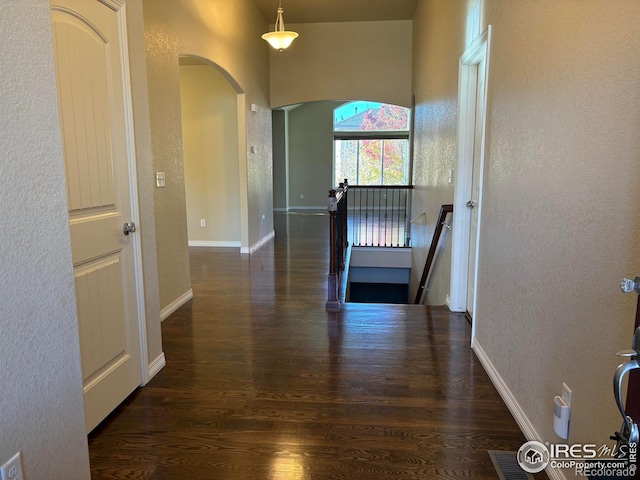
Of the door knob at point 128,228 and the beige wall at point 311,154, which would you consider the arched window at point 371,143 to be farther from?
the door knob at point 128,228

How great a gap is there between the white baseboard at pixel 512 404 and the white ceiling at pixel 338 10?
5616 millimetres

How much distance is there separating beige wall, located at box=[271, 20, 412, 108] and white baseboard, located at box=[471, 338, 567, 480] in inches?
227

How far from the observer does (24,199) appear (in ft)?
4.00

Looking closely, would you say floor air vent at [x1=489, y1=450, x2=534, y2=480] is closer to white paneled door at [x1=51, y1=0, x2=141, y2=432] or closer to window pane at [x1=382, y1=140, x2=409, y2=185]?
white paneled door at [x1=51, y1=0, x2=141, y2=432]

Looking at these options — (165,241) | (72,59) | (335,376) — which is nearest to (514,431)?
(335,376)

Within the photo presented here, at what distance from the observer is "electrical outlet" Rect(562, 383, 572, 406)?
5.19ft

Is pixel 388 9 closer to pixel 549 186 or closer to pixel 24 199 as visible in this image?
pixel 549 186

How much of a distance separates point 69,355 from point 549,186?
193 cm

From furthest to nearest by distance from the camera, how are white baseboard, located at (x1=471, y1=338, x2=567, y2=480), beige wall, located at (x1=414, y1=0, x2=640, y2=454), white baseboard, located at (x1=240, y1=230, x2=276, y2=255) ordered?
white baseboard, located at (x1=240, y1=230, x2=276, y2=255) → white baseboard, located at (x1=471, y1=338, x2=567, y2=480) → beige wall, located at (x1=414, y1=0, x2=640, y2=454)

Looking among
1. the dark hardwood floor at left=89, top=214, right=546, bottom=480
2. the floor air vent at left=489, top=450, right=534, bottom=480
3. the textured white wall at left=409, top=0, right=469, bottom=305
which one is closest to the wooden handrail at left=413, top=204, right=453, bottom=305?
the textured white wall at left=409, top=0, right=469, bottom=305

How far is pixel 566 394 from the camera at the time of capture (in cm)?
160

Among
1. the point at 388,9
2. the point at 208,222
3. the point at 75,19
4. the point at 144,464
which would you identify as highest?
the point at 388,9

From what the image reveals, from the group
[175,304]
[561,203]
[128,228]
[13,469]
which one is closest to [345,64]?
[175,304]

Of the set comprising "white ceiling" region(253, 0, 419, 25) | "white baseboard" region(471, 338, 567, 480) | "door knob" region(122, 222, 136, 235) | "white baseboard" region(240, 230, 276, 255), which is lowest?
"white baseboard" region(471, 338, 567, 480)
